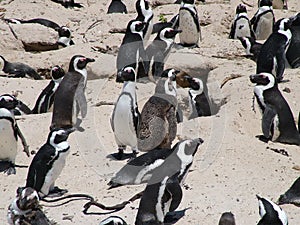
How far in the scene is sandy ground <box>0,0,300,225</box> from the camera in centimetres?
684

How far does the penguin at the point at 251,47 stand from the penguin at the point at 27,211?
6.17 m

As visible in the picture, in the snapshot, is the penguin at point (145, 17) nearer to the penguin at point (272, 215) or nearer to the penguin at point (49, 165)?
the penguin at point (49, 165)

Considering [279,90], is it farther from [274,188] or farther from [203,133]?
[274,188]

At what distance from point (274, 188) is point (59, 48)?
21.5 feet

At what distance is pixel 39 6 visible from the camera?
15.1 m

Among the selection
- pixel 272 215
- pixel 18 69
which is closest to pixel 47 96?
pixel 18 69

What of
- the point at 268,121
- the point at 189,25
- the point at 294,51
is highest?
the point at 189,25

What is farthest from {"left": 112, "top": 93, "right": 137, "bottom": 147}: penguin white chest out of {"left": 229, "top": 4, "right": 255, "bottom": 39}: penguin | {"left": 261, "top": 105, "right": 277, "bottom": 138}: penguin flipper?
{"left": 229, "top": 4, "right": 255, "bottom": 39}: penguin

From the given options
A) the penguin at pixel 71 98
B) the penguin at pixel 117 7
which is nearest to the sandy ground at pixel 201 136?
the penguin at pixel 71 98

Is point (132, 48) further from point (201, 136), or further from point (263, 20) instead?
point (263, 20)

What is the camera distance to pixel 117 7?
1523 cm

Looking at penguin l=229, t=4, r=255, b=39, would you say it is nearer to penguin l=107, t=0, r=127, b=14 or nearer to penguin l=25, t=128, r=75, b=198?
penguin l=107, t=0, r=127, b=14

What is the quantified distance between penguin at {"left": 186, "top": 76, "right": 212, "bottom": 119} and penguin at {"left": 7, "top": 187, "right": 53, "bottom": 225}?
4376 millimetres

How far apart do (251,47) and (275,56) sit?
1373 millimetres
